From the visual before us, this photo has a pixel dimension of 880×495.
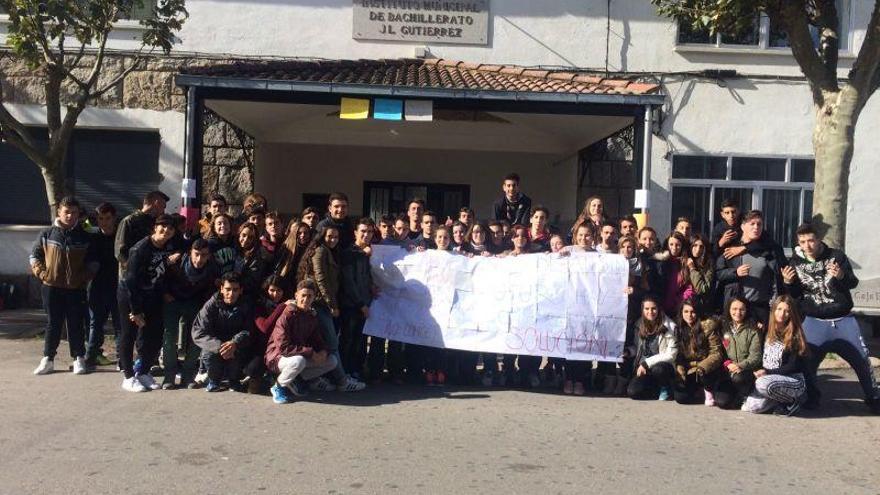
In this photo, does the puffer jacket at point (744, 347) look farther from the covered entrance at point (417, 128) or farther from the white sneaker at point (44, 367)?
the white sneaker at point (44, 367)

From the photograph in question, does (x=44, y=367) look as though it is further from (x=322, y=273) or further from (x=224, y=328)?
(x=322, y=273)

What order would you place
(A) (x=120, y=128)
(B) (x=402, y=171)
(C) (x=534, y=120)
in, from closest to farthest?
(C) (x=534, y=120), (A) (x=120, y=128), (B) (x=402, y=171)

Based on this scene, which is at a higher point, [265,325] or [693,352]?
[265,325]

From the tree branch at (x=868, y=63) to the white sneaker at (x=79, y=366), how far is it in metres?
9.04

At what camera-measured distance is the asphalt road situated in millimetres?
4871

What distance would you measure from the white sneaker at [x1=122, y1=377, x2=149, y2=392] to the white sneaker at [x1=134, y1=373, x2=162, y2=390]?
0.12 ft

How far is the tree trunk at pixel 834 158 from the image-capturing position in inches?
351

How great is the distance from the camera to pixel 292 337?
22.5 ft

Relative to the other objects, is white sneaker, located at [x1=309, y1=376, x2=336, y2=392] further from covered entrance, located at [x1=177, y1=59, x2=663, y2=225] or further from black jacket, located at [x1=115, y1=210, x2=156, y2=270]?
covered entrance, located at [x1=177, y1=59, x2=663, y2=225]

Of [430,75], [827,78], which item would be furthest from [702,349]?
[430,75]

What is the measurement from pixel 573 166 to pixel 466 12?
3.33m

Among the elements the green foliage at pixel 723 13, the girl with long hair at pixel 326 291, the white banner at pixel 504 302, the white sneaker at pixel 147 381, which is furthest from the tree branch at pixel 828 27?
the white sneaker at pixel 147 381

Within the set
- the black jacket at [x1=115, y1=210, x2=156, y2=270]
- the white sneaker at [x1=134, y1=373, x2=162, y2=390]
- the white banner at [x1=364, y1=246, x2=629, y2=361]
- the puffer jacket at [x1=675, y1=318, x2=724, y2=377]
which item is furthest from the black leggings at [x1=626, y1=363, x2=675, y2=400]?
the black jacket at [x1=115, y1=210, x2=156, y2=270]

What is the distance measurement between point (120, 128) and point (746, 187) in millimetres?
10553
